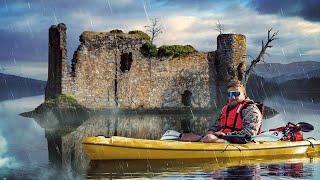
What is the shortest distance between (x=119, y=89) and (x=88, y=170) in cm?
1937

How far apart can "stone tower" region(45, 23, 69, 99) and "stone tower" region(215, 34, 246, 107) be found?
8.11 metres

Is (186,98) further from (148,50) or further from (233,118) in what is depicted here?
(233,118)

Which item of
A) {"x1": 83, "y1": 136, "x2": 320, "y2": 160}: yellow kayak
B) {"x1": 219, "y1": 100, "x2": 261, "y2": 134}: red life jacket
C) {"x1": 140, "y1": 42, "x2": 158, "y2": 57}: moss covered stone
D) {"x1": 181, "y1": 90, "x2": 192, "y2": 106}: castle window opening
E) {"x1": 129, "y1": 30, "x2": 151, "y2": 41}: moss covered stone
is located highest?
{"x1": 129, "y1": 30, "x2": 151, "y2": 41}: moss covered stone

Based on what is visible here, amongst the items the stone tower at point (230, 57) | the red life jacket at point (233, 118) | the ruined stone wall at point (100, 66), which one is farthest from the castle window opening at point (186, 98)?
the red life jacket at point (233, 118)

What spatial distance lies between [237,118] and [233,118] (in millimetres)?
83

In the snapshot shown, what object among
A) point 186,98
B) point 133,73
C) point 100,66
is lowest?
point 186,98

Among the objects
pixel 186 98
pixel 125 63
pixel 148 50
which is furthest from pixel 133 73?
pixel 186 98

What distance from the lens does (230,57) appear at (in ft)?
107

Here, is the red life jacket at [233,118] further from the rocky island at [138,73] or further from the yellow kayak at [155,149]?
the rocky island at [138,73]

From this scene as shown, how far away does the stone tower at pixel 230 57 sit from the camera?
32406 millimetres

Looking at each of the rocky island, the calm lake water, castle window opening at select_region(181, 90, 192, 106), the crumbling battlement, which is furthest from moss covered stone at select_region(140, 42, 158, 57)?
the calm lake water

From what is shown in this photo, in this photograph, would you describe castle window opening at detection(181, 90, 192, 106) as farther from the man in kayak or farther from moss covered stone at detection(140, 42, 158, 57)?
the man in kayak

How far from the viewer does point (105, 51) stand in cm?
3020

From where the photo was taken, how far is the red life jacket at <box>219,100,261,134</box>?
1301 centimetres
